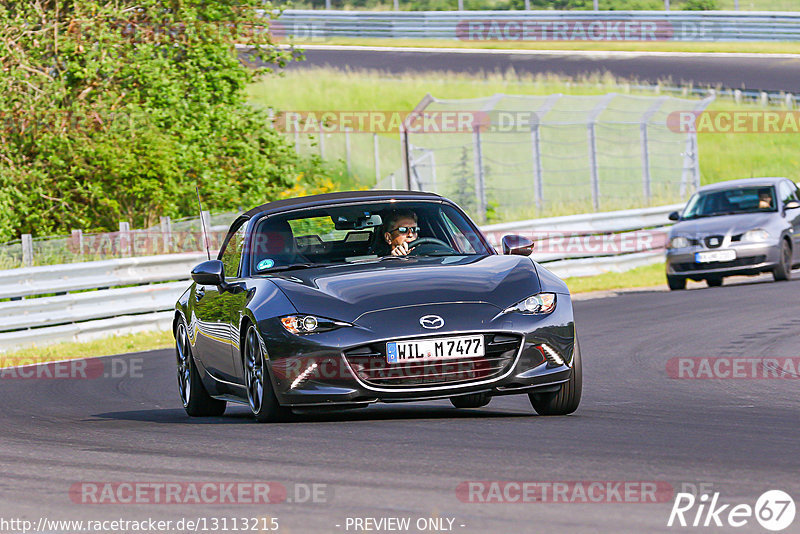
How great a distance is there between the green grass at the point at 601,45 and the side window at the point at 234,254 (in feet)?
124

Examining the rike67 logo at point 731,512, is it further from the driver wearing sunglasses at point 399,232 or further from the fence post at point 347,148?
the fence post at point 347,148

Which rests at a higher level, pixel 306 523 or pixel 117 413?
pixel 306 523

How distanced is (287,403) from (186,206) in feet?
64.3

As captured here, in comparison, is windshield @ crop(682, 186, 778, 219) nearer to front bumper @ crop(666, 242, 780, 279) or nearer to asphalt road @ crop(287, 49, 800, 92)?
front bumper @ crop(666, 242, 780, 279)

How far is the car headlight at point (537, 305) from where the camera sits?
8.39 meters

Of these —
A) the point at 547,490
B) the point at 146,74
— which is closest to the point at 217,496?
the point at 547,490

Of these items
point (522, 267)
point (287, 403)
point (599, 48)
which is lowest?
point (599, 48)

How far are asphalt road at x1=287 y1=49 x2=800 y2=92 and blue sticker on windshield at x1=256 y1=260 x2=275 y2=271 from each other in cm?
3318

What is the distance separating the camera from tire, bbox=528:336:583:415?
862cm

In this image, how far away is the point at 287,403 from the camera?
27.7 feet

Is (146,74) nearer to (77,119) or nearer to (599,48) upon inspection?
(77,119)

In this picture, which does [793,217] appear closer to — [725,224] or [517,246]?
[725,224]

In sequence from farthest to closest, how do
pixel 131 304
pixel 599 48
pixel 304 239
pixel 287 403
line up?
pixel 599 48, pixel 131 304, pixel 304 239, pixel 287 403

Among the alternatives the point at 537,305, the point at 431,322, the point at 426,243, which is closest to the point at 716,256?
the point at 426,243
